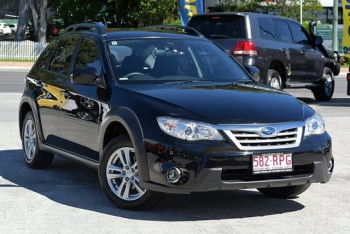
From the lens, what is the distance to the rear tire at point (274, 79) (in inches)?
659

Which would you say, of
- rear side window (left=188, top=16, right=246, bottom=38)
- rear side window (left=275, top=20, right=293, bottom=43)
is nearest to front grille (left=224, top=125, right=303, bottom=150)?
rear side window (left=188, top=16, right=246, bottom=38)

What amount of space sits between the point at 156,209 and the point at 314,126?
1504 mm

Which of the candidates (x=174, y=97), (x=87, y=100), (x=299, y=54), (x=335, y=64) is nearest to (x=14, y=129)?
(x=87, y=100)

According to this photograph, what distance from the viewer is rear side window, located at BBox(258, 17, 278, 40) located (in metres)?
16.9

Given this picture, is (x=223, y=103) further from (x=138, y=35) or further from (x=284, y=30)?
(x=284, y=30)

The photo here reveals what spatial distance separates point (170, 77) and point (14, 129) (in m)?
5.25

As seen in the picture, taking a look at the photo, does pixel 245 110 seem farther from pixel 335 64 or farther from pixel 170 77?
pixel 335 64

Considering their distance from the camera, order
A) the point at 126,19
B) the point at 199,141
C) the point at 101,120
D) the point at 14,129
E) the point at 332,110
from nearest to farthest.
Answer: the point at 199,141, the point at 101,120, the point at 14,129, the point at 332,110, the point at 126,19

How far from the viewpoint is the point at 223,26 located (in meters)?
16.8

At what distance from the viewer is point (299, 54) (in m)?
17.8

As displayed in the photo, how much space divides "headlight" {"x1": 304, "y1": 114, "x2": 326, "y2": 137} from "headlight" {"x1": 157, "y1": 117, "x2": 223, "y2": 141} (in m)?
0.85

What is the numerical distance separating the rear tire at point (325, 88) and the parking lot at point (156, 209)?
32.0 ft

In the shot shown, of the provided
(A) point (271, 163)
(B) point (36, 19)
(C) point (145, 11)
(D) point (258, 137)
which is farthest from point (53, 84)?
(B) point (36, 19)

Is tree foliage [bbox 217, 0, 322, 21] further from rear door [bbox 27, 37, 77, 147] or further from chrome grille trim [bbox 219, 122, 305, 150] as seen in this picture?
chrome grille trim [bbox 219, 122, 305, 150]
